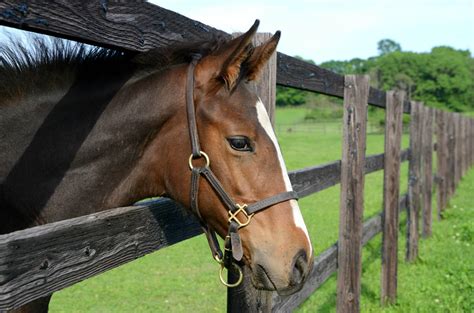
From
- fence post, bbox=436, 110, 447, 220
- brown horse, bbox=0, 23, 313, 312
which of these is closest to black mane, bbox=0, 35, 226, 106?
brown horse, bbox=0, 23, 313, 312

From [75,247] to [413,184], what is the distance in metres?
6.85

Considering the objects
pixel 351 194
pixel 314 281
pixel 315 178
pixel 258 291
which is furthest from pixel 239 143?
pixel 351 194

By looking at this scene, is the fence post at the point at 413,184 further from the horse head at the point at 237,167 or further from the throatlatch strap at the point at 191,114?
the throatlatch strap at the point at 191,114

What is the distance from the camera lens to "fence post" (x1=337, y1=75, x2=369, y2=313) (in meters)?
4.37

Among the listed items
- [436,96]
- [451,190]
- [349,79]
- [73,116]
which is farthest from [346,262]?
[436,96]

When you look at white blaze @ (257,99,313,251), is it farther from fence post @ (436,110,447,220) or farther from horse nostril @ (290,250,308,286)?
fence post @ (436,110,447,220)

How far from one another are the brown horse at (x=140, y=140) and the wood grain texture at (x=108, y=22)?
0.41 feet

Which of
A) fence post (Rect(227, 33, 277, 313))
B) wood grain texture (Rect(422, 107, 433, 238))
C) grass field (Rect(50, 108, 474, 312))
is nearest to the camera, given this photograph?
fence post (Rect(227, 33, 277, 313))

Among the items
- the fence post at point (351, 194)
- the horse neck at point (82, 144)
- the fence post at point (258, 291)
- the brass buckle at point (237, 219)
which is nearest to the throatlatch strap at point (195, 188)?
the brass buckle at point (237, 219)

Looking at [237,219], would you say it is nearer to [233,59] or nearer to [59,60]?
[233,59]

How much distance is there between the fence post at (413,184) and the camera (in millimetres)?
7582

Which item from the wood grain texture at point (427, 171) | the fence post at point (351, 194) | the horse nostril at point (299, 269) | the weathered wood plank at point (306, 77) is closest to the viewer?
the horse nostril at point (299, 269)

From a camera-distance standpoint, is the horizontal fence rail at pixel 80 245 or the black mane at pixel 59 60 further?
the black mane at pixel 59 60

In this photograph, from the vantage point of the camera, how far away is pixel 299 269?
200 cm
